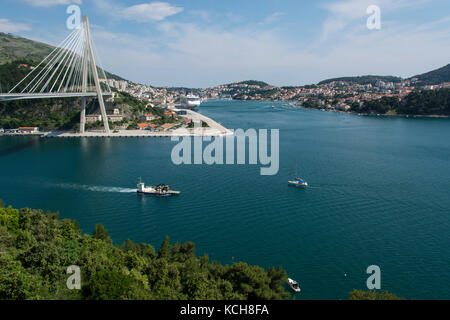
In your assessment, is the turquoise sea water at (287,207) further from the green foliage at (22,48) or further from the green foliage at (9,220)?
the green foliage at (22,48)

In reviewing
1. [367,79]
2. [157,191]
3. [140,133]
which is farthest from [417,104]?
[367,79]

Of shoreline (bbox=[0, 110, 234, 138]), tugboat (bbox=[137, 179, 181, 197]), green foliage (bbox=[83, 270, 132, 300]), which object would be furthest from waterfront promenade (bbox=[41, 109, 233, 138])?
green foliage (bbox=[83, 270, 132, 300])

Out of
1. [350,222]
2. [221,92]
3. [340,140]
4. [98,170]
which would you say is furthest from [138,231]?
[221,92]

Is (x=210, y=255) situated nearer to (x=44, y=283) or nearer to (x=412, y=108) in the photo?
(x=44, y=283)

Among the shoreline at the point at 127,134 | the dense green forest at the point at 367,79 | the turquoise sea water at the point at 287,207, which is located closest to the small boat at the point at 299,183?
the turquoise sea water at the point at 287,207

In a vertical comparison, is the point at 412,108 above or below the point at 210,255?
above
